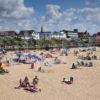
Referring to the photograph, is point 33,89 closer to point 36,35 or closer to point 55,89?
point 55,89

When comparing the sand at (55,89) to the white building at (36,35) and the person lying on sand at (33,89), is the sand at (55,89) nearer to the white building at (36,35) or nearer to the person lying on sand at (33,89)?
the person lying on sand at (33,89)

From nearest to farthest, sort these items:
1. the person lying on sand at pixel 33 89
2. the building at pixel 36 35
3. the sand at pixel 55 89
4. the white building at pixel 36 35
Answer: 1. the sand at pixel 55 89
2. the person lying on sand at pixel 33 89
3. the building at pixel 36 35
4. the white building at pixel 36 35

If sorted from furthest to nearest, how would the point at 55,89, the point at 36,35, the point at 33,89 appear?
the point at 36,35
the point at 55,89
the point at 33,89

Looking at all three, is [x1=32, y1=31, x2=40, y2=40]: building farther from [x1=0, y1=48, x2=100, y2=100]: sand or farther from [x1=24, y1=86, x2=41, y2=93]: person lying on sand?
[x1=24, y1=86, x2=41, y2=93]: person lying on sand

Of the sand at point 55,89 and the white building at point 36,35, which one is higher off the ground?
the white building at point 36,35

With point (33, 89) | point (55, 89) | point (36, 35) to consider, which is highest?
point (36, 35)

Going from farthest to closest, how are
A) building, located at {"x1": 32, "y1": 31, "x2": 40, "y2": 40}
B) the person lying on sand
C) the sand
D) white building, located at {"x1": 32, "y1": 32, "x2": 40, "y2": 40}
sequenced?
white building, located at {"x1": 32, "y1": 32, "x2": 40, "y2": 40} → building, located at {"x1": 32, "y1": 31, "x2": 40, "y2": 40} → the person lying on sand → the sand

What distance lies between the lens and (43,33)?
141 m

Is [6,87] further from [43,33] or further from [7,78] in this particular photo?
[43,33]

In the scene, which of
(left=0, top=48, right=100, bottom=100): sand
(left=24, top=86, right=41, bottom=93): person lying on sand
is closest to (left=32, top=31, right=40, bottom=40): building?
(left=0, top=48, right=100, bottom=100): sand

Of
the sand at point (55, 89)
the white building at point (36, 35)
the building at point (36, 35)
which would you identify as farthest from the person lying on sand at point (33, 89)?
the white building at point (36, 35)

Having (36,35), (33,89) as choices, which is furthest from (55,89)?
(36,35)

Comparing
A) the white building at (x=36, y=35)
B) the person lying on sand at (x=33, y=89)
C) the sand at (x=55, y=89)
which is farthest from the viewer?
the white building at (x=36, y=35)

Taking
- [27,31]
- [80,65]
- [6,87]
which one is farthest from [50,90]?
[27,31]
